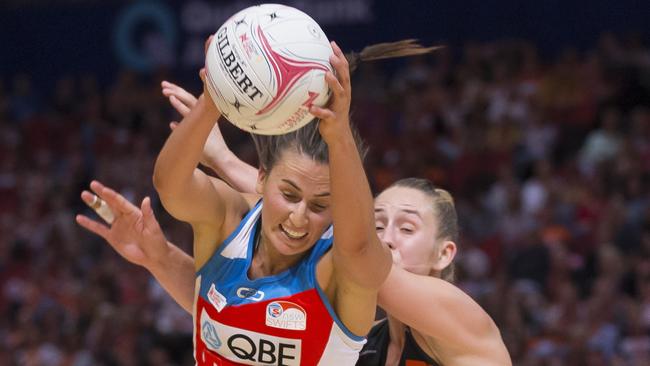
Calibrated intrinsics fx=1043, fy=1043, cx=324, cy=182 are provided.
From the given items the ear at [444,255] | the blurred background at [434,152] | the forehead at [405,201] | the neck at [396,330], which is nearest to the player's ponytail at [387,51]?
A: the forehead at [405,201]

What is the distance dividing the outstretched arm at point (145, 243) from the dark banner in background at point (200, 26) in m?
7.79

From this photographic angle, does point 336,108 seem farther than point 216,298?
No

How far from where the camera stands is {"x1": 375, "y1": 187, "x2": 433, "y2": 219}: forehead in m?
3.67

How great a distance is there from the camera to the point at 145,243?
3592mm

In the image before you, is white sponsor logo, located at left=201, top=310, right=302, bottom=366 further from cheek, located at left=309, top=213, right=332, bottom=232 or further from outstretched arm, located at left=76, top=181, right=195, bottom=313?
outstretched arm, located at left=76, top=181, right=195, bottom=313

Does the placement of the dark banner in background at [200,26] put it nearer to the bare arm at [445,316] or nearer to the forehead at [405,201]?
the forehead at [405,201]

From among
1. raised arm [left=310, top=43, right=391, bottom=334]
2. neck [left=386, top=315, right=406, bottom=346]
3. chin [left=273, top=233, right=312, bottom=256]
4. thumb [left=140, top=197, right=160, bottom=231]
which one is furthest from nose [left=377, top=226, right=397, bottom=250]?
thumb [left=140, top=197, right=160, bottom=231]

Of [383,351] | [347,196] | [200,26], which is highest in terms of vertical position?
[200,26]

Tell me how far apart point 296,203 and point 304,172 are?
10cm

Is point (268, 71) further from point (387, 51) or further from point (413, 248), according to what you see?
point (413, 248)

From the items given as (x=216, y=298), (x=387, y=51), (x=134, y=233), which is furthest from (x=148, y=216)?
(x=387, y=51)

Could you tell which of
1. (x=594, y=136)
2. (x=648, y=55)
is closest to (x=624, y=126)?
(x=594, y=136)

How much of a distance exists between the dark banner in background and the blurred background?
0.07ft

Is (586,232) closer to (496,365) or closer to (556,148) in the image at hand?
(556,148)
